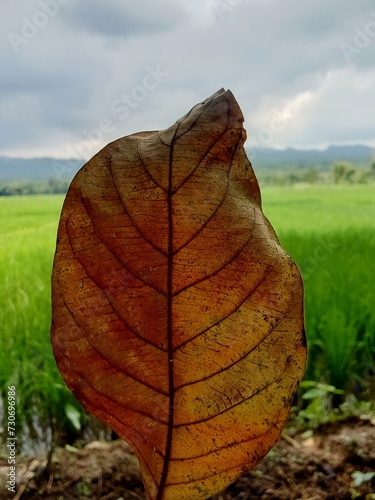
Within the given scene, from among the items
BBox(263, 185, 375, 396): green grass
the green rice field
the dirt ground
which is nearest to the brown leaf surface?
the dirt ground

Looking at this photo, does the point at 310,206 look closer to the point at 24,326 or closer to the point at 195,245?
the point at 24,326

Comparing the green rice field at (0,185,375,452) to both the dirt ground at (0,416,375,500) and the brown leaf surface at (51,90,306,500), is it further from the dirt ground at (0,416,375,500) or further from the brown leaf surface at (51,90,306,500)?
the brown leaf surface at (51,90,306,500)

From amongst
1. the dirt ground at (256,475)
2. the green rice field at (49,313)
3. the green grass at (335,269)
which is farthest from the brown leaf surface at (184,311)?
the green grass at (335,269)

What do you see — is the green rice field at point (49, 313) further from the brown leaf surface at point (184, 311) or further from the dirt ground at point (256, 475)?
the brown leaf surface at point (184, 311)

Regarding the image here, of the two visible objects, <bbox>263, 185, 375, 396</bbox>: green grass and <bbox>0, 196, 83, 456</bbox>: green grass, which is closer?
<bbox>0, 196, 83, 456</bbox>: green grass

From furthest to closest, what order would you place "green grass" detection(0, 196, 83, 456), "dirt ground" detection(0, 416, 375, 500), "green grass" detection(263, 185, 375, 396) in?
"green grass" detection(263, 185, 375, 396), "green grass" detection(0, 196, 83, 456), "dirt ground" detection(0, 416, 375, 500)

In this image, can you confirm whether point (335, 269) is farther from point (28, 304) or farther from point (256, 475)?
point (256, 475)
